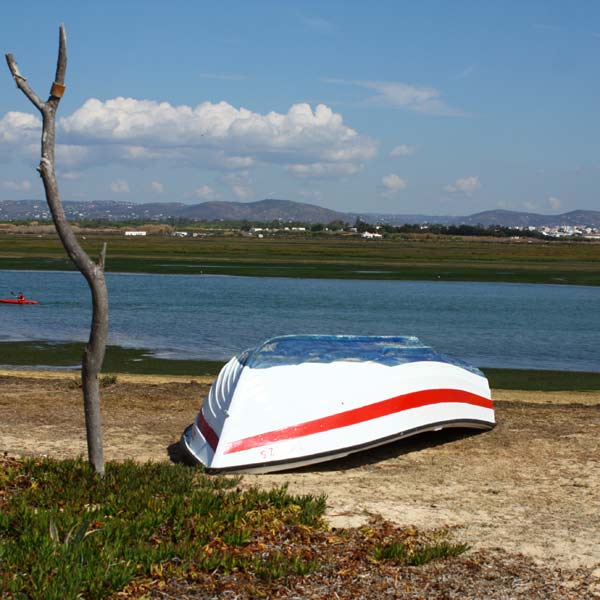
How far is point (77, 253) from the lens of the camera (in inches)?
327

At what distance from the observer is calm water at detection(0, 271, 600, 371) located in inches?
1142

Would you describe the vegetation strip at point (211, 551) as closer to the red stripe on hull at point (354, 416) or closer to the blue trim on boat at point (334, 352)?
the red stripe on hull at point (354, 416)

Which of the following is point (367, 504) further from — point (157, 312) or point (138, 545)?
point (157, 312)

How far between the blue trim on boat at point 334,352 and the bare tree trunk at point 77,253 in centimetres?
269

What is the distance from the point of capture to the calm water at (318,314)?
29.0m

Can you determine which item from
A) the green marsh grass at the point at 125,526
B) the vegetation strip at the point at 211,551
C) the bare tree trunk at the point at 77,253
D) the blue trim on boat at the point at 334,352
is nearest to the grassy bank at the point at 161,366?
the blue trim on boat at the point at 334,352

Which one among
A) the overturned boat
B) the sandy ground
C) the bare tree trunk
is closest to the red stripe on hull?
the overturned boat

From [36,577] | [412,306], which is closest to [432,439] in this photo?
[36,577]

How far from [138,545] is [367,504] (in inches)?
115

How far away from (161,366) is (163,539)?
1658 centimetres

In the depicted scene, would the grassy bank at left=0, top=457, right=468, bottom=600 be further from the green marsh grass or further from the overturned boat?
the overturned boat

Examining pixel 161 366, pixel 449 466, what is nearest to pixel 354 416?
pixel 449 466

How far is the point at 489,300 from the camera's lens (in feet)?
153

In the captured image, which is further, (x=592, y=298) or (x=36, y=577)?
(x=592, y=298)
